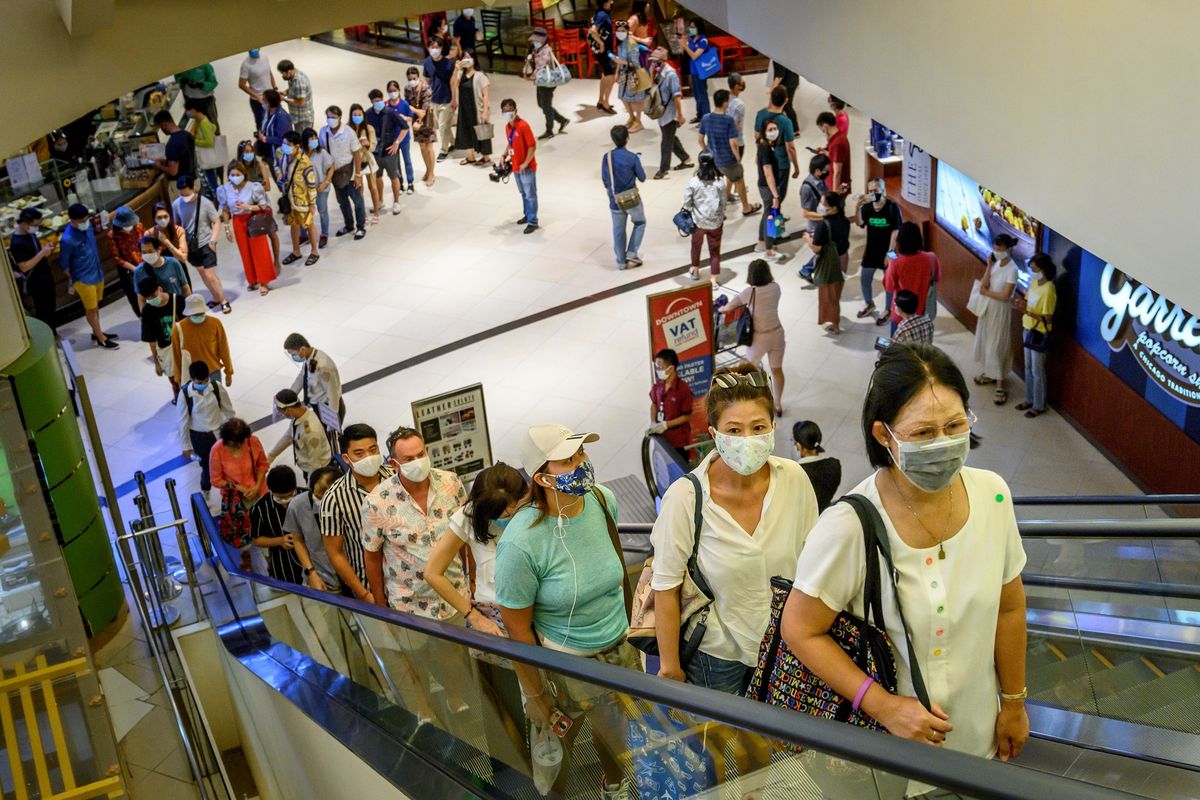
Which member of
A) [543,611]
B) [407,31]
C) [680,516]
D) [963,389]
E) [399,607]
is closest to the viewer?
[963,389]

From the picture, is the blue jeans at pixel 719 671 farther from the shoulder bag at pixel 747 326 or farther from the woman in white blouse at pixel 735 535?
the shoulder bag at pixel 747 326

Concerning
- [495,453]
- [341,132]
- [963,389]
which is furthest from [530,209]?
[963,389]

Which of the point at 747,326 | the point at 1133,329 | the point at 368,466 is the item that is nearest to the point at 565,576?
the point at 368,466

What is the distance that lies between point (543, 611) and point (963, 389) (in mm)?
1944

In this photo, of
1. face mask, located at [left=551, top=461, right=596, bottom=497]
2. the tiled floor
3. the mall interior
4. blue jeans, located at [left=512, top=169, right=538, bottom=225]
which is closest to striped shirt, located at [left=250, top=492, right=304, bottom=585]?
the mall interior

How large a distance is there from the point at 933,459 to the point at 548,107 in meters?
16.5

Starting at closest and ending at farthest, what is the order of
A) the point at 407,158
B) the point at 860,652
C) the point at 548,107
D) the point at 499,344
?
the point at 860,652, the point at 499,344, the point at 407,158, the point at 548,107

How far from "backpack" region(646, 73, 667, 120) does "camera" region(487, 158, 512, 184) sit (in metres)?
2.10

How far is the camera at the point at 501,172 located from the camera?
15.7 meters

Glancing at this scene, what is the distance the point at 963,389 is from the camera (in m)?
2.84

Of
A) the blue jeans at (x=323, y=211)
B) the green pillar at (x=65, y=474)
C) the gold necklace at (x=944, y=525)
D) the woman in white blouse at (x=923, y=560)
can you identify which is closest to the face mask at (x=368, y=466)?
the green pillar at (x=65, y=474)

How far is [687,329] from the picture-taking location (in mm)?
9922

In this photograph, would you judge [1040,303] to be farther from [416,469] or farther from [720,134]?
[416,469]

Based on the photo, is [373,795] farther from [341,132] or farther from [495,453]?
[341,132]
